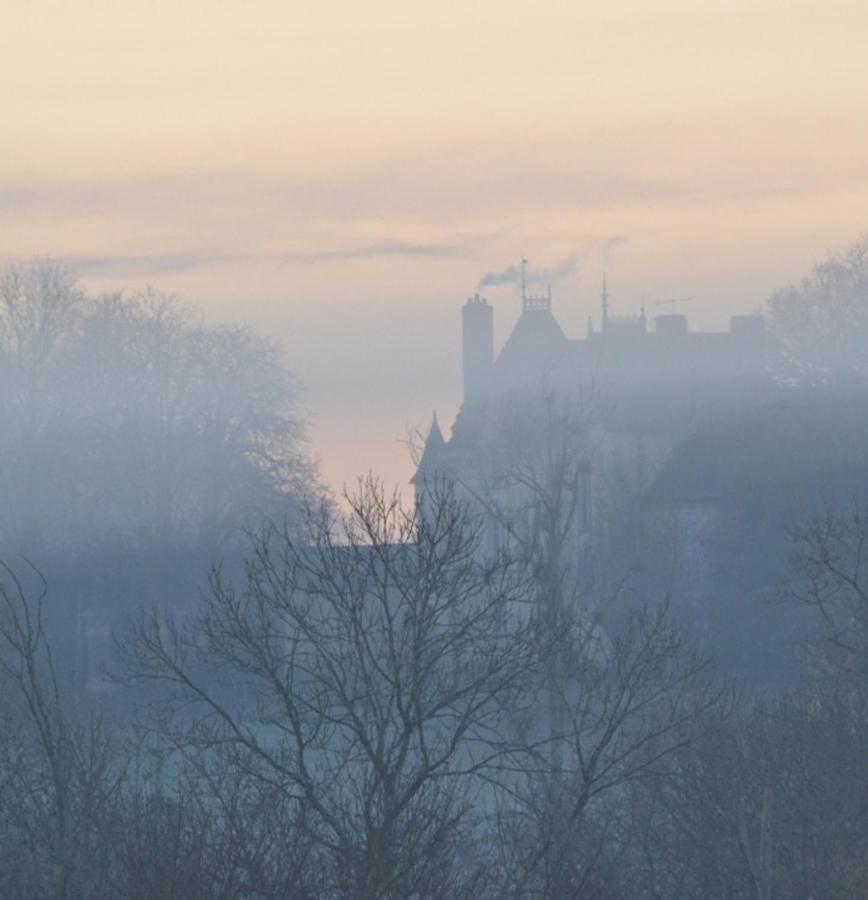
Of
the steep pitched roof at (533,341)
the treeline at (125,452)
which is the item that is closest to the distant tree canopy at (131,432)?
the treeline at (125,452)

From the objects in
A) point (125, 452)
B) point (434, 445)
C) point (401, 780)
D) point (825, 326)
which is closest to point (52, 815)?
point (401, 780)

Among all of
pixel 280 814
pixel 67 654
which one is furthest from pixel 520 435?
pixel 280 814

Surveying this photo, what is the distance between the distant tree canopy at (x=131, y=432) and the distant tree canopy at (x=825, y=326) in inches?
826

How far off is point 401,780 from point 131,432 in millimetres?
43149

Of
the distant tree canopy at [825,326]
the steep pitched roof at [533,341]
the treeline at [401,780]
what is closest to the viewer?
the treeline at [401,780]

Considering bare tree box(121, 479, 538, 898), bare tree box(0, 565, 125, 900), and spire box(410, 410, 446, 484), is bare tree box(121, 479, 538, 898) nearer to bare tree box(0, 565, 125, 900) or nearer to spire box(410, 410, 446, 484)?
bare tree box(0, 565, 125, 900)

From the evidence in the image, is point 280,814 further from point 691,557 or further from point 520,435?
point 520,435

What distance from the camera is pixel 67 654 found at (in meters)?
58.6

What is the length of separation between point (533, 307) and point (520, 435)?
2907 centimetres

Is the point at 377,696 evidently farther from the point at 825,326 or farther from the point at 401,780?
the point at 825,326

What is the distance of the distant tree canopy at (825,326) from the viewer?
252 ft

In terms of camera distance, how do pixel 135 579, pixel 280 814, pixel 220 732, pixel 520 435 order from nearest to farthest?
pixel 280 814, pixel 220 732, pixel 135 579, pixel 520 435

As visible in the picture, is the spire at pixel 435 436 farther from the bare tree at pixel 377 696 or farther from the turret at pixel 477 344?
the bare tree at pixel 377 696

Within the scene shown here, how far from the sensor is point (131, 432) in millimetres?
63219
